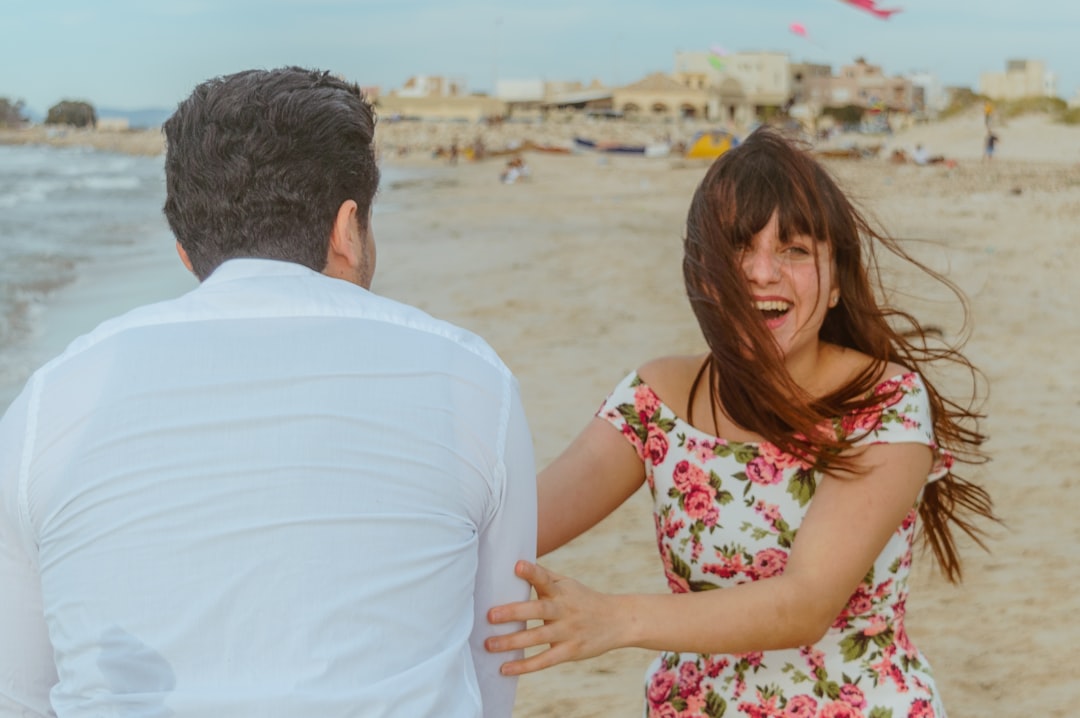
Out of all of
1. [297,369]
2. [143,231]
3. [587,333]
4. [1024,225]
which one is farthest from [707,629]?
[143,231]

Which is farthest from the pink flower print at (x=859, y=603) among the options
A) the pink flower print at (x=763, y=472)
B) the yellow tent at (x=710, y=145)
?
the yellow tent at (x=710, y=145)

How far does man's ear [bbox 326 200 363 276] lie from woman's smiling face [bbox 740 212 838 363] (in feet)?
2.47

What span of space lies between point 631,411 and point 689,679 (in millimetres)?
500

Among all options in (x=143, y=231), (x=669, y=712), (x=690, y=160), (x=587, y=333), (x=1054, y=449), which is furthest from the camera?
(x=690, y=160)

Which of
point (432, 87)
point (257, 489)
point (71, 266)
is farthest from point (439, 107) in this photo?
point (257, 489)

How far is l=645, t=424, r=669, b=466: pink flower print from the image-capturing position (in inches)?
87.4

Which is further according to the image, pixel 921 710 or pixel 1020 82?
pixel 1020 82

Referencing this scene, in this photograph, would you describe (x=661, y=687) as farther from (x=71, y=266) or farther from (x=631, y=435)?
(x=71, y=266)

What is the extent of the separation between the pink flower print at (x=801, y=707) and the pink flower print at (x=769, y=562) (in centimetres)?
21

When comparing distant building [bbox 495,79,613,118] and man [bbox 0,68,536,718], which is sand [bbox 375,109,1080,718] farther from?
distant building [bbox 495,79,613,118]

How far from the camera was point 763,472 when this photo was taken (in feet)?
6.95

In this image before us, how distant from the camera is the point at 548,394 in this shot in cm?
755

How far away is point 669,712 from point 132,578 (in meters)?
1.13

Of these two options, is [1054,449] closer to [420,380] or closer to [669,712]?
[669,712]
